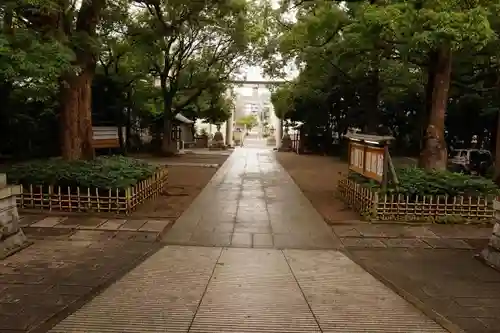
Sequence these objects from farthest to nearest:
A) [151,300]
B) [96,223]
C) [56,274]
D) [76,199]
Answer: [76,199] < [96,223] < [56,274] < [151,300]

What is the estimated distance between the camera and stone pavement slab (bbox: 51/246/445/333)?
427cm

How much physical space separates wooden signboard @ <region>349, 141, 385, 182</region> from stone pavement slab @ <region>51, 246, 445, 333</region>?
3671 millimetres

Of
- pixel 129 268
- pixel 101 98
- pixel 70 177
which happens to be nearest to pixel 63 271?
pixel 129 268

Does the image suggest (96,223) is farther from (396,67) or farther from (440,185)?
(396,67)

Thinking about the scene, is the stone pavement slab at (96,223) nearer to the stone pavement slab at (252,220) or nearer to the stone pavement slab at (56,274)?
the stone pavement slab at (252,220)

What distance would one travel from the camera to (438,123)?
35.9ft

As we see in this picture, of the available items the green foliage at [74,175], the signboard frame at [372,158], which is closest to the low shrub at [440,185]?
the signboard frame at [372,158]

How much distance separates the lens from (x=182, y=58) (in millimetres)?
25906

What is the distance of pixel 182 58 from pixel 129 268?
2131cm

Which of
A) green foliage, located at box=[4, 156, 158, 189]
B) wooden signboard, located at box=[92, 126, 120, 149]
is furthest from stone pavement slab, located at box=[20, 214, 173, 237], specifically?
wooden signboard, located at box=[92, 126, 120, 149]

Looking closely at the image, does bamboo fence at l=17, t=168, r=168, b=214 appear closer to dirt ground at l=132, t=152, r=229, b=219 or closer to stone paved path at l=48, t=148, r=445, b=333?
dirt ground at l=132, t=152, r=229, b=219

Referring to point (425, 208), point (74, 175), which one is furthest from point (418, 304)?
point (74, 175)

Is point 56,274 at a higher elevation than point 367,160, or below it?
below

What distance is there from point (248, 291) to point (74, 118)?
7.93 metres
